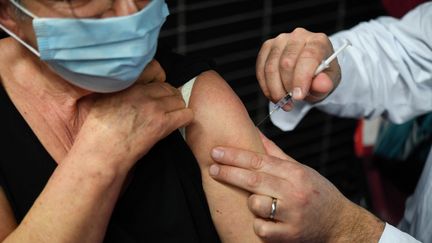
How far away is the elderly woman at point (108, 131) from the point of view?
1.11m

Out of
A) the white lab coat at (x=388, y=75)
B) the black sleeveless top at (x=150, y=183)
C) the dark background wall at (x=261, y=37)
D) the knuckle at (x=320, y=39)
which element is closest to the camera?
the black sleeveless top at (x=150, y=183)

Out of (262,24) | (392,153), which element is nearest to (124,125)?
(392,153)

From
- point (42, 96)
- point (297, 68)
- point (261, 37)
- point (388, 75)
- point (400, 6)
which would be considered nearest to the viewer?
point (42, 96)

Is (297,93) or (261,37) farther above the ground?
(297,93)

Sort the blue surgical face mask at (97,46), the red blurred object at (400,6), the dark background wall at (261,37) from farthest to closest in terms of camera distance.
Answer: the dark background wall at (261,37), the red blurred object at (400,6), the blue surgical face mask at (97,46)

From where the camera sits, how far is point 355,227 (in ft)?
4.67

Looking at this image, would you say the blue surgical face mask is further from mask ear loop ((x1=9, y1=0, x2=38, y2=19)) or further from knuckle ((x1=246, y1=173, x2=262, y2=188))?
knuckle ((x1=246, y1=173, x2=262, y2=188))

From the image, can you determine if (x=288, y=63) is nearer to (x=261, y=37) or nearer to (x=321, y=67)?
(x=321, y=67)

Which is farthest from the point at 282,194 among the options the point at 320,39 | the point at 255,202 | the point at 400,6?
the point at 400,6

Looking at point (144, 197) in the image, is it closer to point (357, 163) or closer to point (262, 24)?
point (357, 163)

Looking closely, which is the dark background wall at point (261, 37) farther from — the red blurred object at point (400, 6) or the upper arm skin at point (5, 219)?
the upper arm skin at point (5, 219)

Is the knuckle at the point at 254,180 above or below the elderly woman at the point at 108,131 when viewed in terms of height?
below

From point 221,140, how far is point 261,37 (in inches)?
64.2

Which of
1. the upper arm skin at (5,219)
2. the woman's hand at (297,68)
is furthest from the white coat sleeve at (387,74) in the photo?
the upper arm skin at (5,219)
